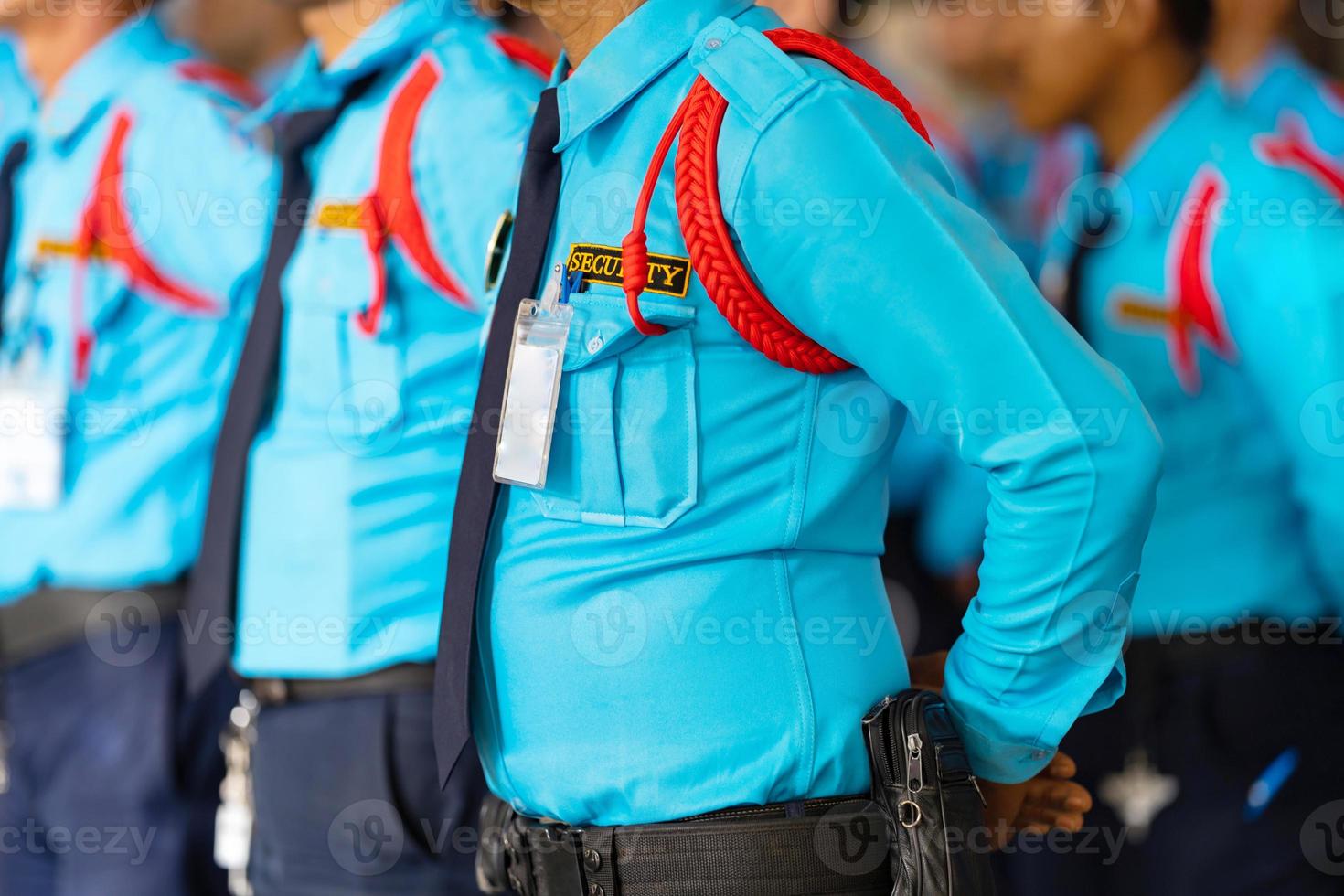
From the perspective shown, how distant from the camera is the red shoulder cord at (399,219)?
5.95 feet

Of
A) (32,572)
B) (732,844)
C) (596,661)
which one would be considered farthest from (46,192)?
(732,844)

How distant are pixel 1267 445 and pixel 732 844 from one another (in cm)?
125

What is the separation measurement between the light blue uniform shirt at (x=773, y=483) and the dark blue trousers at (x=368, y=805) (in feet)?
1.65

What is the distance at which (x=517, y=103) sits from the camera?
181 cm

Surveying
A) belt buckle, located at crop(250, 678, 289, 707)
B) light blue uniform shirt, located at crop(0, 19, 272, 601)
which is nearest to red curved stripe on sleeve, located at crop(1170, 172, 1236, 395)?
belt buckle, located at crop(250, 678, 289, 707)

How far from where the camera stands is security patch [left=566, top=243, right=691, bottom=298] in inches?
45.8

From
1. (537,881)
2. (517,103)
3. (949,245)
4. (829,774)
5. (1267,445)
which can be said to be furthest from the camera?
(1267,445)

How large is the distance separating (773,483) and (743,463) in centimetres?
3

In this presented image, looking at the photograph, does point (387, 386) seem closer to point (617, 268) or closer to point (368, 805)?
point (368, 805)

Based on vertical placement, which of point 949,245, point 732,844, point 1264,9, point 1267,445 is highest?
point 949,245

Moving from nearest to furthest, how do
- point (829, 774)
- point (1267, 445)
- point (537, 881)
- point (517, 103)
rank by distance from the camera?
point (829, 774), point (537, 881), point (517, 103), point (1267, 445)

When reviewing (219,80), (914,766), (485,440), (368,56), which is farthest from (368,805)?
(219,80)

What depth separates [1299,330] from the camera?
1.88 m

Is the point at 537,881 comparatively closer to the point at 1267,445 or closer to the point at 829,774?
the point at 829,774
